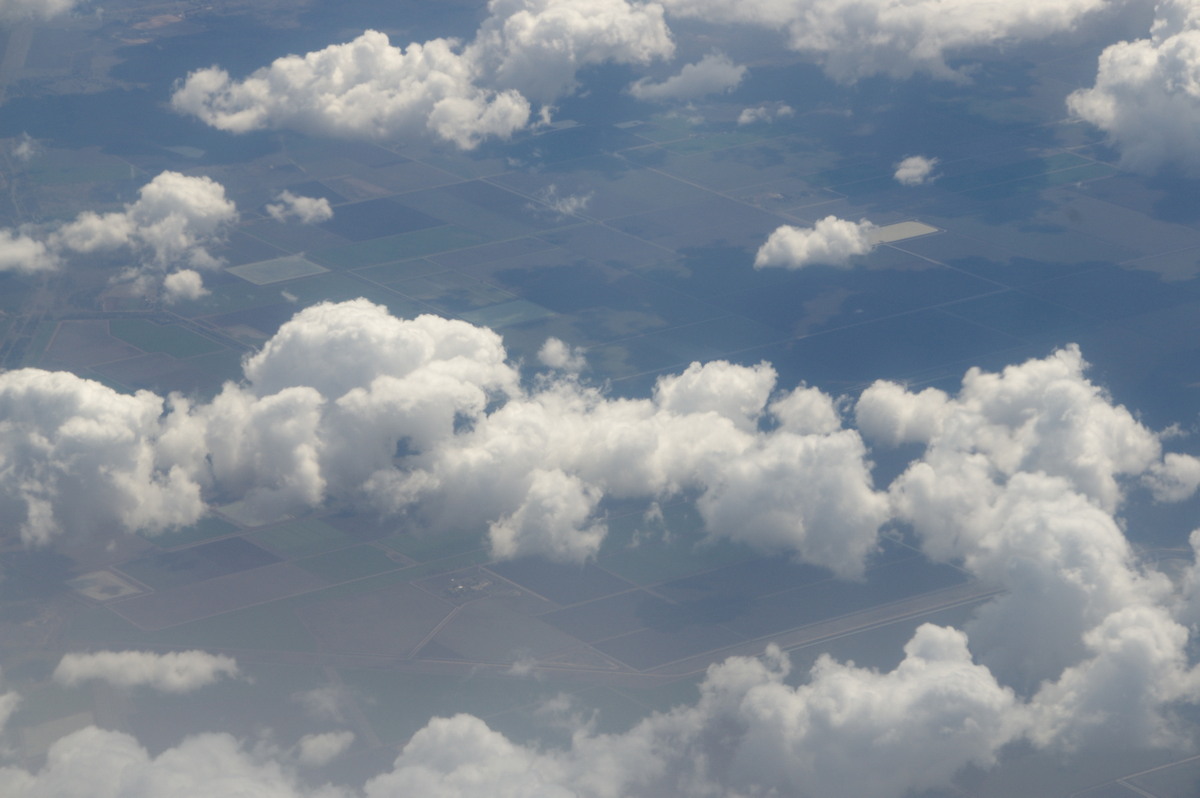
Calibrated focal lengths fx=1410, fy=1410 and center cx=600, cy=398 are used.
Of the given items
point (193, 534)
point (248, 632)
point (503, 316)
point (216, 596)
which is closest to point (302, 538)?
point (193, 534)

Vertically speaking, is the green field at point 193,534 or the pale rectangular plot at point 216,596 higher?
the green field at point 193,534

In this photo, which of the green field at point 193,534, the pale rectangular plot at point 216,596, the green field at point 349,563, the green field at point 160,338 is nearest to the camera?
the pale rectangular plot at point 216,596

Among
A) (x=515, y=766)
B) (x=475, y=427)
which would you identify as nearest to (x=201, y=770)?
(x=515, y=766)

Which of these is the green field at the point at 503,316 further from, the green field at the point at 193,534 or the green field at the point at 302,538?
the green field at the point at 193,534

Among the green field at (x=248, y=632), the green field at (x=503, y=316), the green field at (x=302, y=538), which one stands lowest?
the green field at (x=248, y=632)

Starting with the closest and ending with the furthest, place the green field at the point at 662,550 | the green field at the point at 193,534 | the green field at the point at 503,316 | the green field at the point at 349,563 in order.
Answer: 1. the green field at the point at 349,563
2. the green field at the point at 662,550
3. the green field at the point at 193,534
4. the green field at the point at 503,316

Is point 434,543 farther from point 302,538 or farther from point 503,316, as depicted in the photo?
point 503,316

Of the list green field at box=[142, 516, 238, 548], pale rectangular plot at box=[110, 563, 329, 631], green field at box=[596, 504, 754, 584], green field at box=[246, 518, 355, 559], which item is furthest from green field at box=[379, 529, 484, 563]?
green field at box=[142, 516, 238, 548]

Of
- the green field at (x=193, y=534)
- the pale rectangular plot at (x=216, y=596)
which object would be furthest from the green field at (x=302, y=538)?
the green field at (x=193, y=534)
